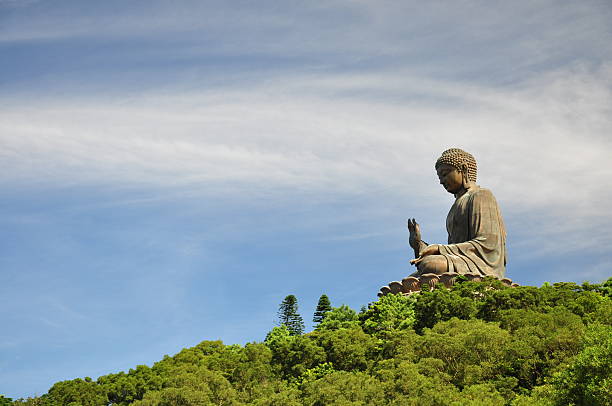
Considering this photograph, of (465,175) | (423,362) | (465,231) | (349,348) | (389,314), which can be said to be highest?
(465,175)

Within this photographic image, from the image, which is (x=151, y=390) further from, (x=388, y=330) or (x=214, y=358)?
(x=388, y=330)

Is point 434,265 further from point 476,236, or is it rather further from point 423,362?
point 423,362

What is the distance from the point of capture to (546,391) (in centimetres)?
1806

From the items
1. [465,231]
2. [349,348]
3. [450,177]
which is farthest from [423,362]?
[450,177]

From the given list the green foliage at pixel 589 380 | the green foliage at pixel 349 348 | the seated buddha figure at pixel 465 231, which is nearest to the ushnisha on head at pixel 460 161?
the seated buddha figure at pixel 465 231

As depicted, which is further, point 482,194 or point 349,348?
point 482,194

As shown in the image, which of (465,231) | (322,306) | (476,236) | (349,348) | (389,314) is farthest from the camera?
(322,306)

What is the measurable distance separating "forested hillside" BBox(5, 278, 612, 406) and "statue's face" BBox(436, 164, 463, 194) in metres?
5.98

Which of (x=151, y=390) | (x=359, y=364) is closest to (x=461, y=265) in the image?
(x=359, y=364)

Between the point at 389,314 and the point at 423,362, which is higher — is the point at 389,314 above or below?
above

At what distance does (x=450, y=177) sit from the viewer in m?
32.1

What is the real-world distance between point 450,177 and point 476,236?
2666mm

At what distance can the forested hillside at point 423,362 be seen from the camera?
18.9 metres

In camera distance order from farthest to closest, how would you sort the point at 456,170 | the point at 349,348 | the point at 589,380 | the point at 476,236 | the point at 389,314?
the point at 456,170 → the point at 476,236 → the point at 389,314 → the point at 349,348 → the point at 589,380
